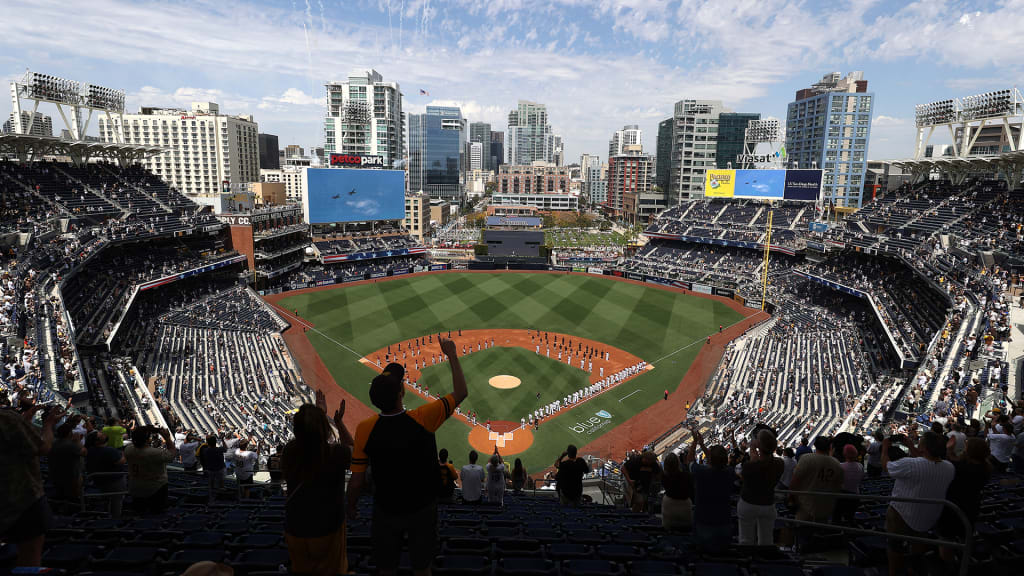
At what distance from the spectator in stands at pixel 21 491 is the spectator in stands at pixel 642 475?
25.4 feet

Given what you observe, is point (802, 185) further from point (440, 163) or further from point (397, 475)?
point (440, 163)

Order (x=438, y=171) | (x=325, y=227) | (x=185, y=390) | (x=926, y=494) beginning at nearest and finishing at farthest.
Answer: (x=926, y=494), (x=185, y=390), (x=325, y=227), (x=438, y=171)

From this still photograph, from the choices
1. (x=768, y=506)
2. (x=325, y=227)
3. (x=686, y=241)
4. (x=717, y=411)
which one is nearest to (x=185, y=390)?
(x=717, y=411)

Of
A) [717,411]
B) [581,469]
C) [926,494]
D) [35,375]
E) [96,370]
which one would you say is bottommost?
[717,411]

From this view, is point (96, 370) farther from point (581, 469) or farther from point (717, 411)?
point (717, 411)

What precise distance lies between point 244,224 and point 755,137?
207ft

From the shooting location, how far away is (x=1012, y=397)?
54.4 ft

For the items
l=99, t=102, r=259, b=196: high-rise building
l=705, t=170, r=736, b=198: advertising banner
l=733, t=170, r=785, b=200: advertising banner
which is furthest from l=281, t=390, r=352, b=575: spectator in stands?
l=99, t=102, r=259, b=196: high-rise building

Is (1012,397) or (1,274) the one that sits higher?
(1,274)

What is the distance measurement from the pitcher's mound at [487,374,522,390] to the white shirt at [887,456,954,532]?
26.2 metres

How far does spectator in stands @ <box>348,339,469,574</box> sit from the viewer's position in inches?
148

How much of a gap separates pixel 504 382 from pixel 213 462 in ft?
75.5

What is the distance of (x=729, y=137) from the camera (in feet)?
427

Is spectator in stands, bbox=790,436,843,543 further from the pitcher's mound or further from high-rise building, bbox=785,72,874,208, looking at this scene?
high-rise building, bbox=785,72,874,208
